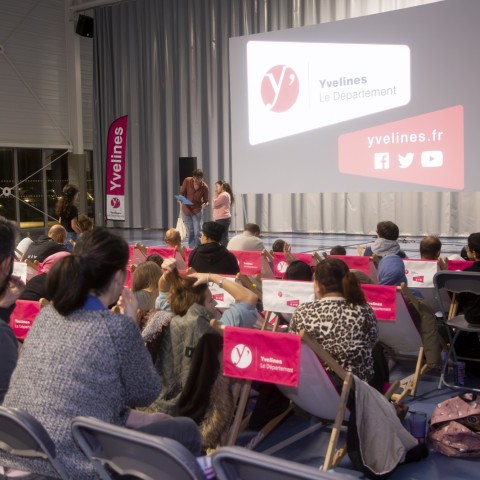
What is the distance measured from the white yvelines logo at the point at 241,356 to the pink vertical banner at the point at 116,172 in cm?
1123

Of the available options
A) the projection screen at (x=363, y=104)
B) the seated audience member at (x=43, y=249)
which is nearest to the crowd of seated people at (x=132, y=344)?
the seated audience member at (x=43, y=249)

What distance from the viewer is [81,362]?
7.08 ft

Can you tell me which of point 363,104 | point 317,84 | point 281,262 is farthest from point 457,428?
point 317,84

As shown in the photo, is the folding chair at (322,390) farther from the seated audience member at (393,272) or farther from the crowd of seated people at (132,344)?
the seated audience member at (393,272)

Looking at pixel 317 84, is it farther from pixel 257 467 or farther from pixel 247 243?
pixel 257 467

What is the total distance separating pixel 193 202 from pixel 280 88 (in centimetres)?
309

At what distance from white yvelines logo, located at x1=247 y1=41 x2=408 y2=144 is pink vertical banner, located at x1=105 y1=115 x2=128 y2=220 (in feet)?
15.2

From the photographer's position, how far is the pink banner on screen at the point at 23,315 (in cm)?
402

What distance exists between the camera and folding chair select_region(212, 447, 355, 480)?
4.90ft

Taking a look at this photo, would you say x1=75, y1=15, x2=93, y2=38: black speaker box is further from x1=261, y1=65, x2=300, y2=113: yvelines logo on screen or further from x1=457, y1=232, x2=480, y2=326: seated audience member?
x1=457, y1=232, x2=480, y2=326: seated audience member

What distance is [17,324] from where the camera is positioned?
4.11 meters

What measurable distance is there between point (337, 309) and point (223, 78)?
13.5 meters

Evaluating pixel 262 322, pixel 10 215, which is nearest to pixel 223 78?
pixel 10 215

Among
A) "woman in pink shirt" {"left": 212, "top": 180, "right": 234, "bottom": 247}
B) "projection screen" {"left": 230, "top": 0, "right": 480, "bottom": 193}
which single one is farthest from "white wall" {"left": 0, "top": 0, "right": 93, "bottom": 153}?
"projection screen" {"left": 230, "top": 0, "right": 480, "bottom": 193}
